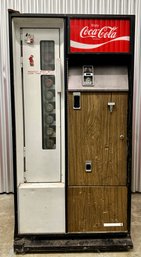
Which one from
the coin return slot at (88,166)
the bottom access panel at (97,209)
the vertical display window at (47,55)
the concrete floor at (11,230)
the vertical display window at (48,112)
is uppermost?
the vertical display window at (47,55)

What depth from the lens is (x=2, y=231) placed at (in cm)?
334

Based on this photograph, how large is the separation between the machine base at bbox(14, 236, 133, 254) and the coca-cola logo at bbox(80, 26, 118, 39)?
2.04m

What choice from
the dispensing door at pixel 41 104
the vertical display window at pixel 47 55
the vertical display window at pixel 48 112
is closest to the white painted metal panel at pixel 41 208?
the dispensing door at pixel 41 104

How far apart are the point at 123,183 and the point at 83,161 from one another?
1.56ft

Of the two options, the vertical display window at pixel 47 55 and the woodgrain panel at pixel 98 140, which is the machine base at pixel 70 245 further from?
the vertical display window at pixel 47 55

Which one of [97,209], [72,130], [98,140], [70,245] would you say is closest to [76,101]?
[72,130]

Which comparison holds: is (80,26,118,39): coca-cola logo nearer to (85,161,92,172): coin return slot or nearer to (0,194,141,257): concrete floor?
(85,161,92,172): coin return slot

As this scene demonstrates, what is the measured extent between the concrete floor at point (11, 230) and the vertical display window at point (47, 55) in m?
1.87

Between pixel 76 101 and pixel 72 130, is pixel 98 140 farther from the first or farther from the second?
pixel 76 101

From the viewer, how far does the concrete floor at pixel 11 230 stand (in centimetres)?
290

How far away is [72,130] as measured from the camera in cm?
292

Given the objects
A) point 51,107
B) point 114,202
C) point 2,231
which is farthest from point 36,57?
point 2,231

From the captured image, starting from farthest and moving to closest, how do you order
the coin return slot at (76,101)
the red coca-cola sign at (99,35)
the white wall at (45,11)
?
the white wall at (45,11) < the coin return slot at (76,101) < the red coca-cola sign at (99,35)

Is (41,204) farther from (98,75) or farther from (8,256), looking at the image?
(98,75)
